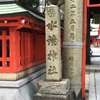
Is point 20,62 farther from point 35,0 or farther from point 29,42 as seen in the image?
point 35,0

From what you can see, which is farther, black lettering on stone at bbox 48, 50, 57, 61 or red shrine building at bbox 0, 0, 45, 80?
black lettering on stone at bbox 48, 50, 57, 61

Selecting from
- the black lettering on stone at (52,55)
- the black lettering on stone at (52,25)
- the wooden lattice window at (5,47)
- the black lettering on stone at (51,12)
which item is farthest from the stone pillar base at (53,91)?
the black lettering on stone at (51,12)

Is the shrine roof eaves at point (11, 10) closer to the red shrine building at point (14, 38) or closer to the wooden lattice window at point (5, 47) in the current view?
the red shrine building at point (14, 38)

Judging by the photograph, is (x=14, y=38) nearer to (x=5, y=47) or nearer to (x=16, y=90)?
(x=5, y=47)

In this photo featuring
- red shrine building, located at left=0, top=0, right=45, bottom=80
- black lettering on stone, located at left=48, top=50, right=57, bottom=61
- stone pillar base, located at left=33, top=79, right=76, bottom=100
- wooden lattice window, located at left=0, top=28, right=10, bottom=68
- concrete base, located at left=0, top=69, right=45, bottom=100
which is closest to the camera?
red shrine building, located at left=0, top=0, right=45, bottom=80

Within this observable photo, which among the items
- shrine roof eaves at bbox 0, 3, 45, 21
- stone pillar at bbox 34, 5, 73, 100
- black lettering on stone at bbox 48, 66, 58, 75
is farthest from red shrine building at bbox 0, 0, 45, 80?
black lettering on stone at bbox 48, 66, 58, 75

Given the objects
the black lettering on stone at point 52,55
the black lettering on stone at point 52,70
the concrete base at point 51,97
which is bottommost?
the concrete base at point 51,97

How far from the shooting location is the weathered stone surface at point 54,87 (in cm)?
779

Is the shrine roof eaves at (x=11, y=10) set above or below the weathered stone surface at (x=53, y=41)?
above

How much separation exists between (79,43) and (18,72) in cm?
257

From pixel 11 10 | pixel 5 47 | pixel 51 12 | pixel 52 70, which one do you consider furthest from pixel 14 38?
pixel 52 70

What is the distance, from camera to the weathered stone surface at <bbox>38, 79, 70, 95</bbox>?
7.79 meters

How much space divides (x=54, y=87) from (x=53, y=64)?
698 mm

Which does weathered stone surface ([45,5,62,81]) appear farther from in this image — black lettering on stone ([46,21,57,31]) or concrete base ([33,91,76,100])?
concrete base ([33,91,76,100])
